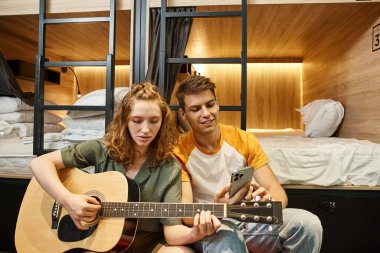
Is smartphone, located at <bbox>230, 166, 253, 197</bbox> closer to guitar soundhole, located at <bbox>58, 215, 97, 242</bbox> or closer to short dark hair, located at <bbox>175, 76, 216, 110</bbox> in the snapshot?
short dark hair, located at <bbox>175, 76, 216, 110</bbox>

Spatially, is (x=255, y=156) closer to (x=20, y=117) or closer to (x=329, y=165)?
(x=329, y=165)

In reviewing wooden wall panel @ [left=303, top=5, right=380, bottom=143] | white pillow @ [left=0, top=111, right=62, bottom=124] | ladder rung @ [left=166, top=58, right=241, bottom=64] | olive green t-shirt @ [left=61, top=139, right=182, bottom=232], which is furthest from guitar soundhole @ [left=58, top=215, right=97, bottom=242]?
wooden wall panel @ [left=303, top=5, right=380, bottom=143]

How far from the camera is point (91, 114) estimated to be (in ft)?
6.45

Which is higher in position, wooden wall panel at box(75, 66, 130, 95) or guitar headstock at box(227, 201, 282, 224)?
wooden wall panel at box(75, 66, 130, 95)

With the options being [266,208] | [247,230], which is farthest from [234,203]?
[247,230]

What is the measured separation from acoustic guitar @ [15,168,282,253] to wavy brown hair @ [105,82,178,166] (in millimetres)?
101

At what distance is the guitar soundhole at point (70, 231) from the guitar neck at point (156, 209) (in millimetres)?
104

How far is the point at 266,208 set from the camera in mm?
989

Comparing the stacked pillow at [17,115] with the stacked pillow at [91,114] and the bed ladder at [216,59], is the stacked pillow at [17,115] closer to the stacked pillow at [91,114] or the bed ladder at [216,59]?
the stacked pillow at [91,114]

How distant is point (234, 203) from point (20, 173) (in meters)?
1.62

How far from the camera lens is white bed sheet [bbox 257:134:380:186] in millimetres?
1692

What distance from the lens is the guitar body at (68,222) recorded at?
46.1 inches

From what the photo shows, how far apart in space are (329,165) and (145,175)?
114cm

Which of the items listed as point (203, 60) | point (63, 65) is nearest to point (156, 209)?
point (203, 60)
